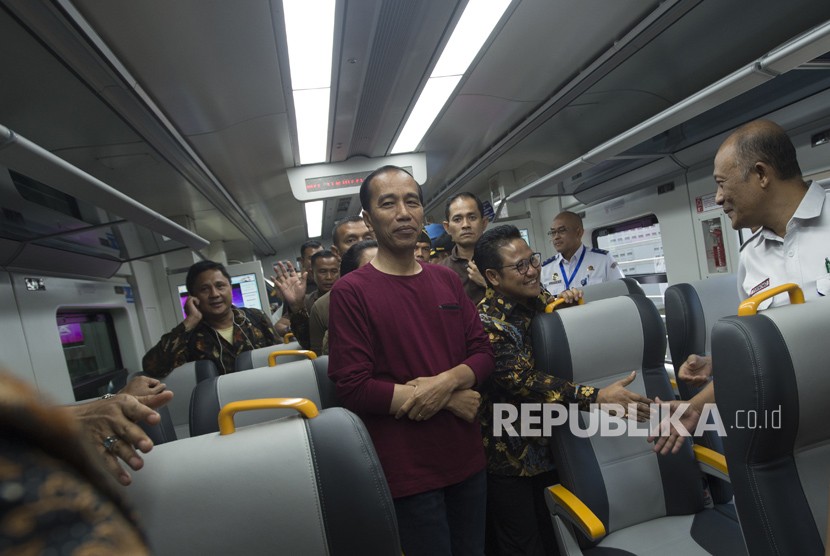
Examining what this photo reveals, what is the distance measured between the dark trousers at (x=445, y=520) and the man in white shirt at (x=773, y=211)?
2.52ft

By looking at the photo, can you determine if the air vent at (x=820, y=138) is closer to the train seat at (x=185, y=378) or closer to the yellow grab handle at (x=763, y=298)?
the yellow grab handle at (x=763, y=298)

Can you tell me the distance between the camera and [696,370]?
197cm

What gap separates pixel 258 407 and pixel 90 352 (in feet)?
16.7

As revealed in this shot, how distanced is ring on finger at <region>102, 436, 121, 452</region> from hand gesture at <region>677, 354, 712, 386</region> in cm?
203

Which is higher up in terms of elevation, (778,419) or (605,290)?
(605,290)

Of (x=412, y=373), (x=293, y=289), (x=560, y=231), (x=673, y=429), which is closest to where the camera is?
(x=412, y=373)

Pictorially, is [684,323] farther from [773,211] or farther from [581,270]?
[581,270]

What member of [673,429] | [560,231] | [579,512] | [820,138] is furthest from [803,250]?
[560,231]

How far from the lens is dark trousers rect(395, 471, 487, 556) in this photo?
1.59 m

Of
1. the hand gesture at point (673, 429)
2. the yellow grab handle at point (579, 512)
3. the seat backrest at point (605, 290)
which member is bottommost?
the yellow grab handle at point (579, 512)

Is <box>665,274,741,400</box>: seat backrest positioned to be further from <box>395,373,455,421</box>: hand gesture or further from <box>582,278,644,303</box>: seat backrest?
<box>395,373,455,421</box>: hand gesture

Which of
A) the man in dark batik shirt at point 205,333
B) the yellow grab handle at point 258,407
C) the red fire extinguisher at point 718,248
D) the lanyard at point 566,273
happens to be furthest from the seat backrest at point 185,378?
the red fire extinguisher at point 718,248

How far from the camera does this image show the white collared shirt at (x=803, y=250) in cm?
180

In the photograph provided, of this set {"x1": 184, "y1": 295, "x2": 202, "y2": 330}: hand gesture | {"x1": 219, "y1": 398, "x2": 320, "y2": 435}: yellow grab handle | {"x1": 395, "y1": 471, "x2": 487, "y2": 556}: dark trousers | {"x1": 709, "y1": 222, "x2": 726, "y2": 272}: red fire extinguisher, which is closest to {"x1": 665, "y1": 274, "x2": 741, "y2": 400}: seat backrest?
{"x1": 709, "y1": 222, "x2": 726, "y2": 272}: red fire extinguisher
